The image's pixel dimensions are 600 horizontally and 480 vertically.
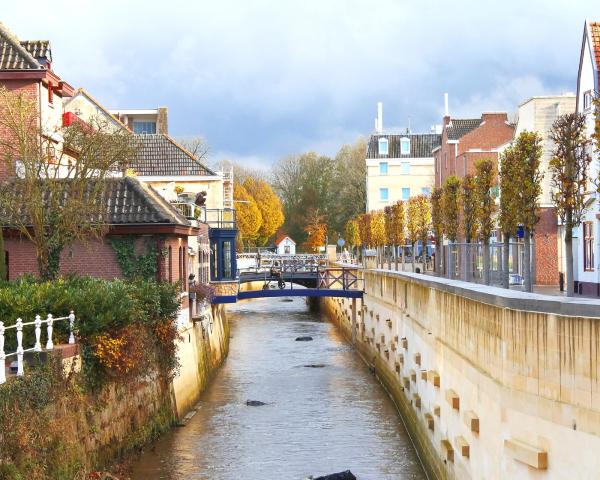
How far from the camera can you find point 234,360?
4588 centimetres

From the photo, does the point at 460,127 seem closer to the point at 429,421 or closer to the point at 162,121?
the point at 162,121

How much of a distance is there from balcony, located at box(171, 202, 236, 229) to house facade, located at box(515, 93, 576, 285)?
45.1 feet

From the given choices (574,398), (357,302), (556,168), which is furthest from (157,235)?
(357,302)

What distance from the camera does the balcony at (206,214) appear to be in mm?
38188

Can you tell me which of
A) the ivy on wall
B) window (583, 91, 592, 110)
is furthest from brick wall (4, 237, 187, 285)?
window (583, 91, 592, 110)

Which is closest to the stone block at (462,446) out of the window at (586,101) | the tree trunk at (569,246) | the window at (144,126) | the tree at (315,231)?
the tree trunk at (569,246)

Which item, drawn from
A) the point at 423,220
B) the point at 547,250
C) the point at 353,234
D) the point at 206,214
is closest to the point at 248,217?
the point at 353,234

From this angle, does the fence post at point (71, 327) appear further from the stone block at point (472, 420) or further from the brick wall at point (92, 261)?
the brick wall at point (92, 261)

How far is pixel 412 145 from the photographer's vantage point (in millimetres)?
99312

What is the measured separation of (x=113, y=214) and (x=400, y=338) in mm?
9401

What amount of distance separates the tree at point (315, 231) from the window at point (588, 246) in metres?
75.0

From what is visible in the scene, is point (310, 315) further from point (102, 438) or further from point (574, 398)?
point (574, 398)

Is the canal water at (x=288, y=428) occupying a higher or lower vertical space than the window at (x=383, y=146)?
lower

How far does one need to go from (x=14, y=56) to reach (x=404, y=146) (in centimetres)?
6823
